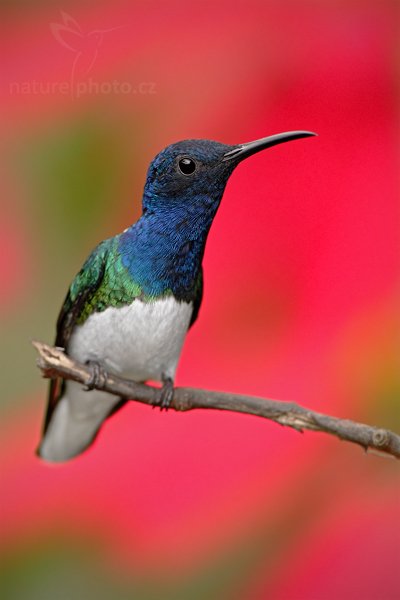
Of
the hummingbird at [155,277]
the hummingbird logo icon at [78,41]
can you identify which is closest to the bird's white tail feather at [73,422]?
the hummingbird at [155,277]

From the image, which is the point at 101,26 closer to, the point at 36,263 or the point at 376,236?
the point at 36,263

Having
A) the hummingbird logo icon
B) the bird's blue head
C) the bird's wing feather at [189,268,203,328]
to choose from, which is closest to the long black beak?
the bird's blue head

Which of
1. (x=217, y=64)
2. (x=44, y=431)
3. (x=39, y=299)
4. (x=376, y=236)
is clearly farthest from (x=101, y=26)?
(x=44, y=431)

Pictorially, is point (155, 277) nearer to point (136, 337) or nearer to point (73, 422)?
point (136, 337)

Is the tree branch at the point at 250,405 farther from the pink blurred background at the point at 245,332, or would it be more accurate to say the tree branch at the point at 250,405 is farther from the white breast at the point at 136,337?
the pink blurred background at the point at 245,332

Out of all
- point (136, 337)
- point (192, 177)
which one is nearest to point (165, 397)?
point (136, 337)

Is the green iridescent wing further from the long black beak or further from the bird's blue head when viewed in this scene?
the long black beak
